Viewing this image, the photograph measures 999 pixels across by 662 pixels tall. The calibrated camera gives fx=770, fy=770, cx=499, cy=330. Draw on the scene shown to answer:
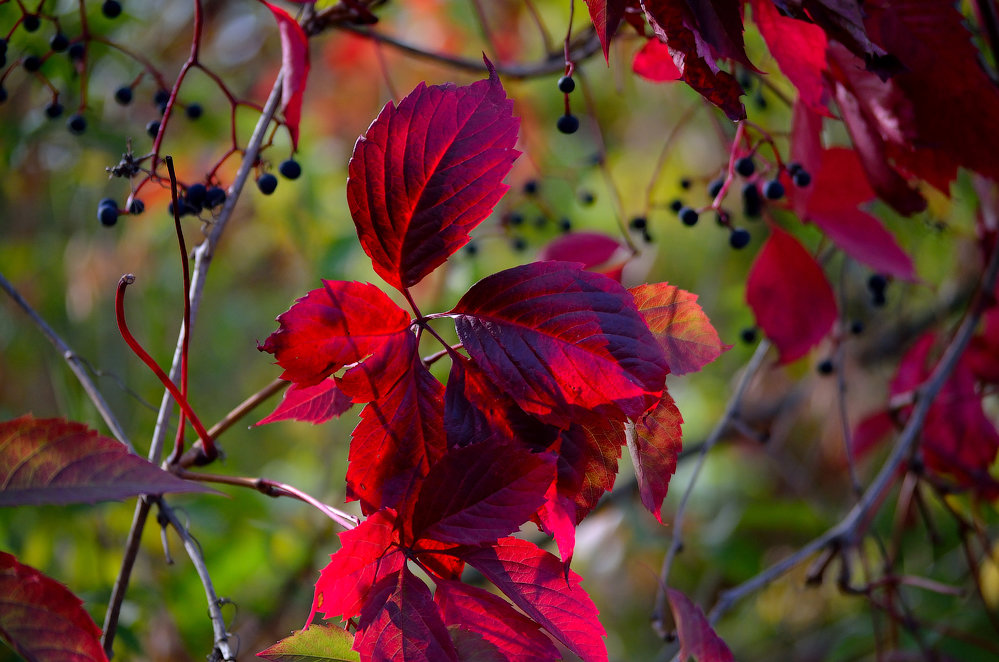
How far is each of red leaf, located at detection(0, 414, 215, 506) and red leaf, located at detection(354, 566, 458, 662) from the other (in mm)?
129

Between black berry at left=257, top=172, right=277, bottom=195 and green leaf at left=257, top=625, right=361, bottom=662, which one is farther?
black berry at left=257, top=172, right=277, bottom=195

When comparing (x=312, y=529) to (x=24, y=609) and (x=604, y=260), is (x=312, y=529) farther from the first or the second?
(x=24, y=609)

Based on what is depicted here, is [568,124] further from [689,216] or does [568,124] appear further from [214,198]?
[214,198]

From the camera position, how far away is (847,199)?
2.72ft

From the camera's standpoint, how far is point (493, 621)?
0.50m

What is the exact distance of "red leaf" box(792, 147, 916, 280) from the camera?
82 cm

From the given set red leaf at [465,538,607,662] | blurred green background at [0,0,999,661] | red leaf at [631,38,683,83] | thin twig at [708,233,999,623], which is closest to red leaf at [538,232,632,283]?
blurred green background at [0,0,999,661]

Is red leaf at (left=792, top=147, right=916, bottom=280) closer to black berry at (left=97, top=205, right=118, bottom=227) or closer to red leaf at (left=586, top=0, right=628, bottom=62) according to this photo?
red leaf at (left=586, top=0, right=628, bottom=62)

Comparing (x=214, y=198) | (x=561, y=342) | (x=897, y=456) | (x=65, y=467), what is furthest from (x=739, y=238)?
(x=65, y=467)

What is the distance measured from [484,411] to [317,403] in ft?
0.43

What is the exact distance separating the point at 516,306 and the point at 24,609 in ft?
1.08

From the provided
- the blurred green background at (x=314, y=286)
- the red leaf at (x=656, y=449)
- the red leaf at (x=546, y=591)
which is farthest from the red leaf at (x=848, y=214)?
the red leaf at (x=546, y=591)

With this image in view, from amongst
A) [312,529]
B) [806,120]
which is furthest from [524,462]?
[312,529]

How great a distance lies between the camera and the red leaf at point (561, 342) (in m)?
0.46
